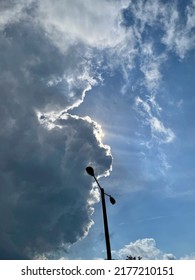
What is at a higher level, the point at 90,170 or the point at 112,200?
the point at 90,170

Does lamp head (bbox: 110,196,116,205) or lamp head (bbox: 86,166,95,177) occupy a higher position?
lamp head (bbox: 86,166,95,177)

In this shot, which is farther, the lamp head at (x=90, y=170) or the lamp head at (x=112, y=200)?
the lamp head at (x=112, y=200)

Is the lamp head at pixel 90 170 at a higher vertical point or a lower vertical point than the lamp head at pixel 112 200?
higher

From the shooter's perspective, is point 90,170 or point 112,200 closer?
point 90,170

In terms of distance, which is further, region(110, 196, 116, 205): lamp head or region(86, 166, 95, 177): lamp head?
region(110, 196, 116, 205): lamp head
